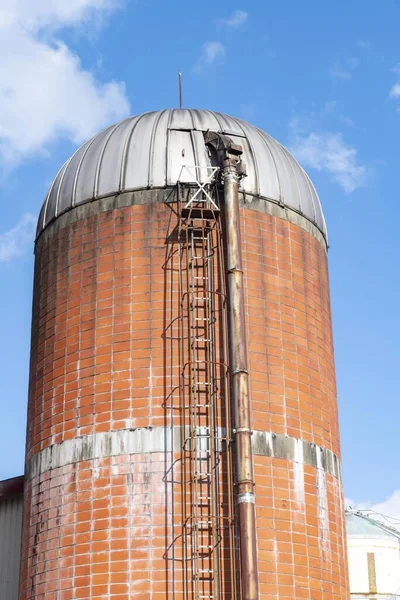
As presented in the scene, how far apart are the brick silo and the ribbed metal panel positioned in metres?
4.15

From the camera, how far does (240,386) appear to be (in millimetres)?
22203

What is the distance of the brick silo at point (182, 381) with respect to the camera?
21.8 metres

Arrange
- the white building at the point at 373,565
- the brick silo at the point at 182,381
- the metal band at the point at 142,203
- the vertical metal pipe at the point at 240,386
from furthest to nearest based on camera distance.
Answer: the white building at the point at 373,565, the metal band at the point at 142,203, the brick silo at the point at 182,381, the vertical metal pipe at the point at 240,386

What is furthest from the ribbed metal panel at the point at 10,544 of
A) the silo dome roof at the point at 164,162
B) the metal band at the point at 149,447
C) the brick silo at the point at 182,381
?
the silo dome roof at the point at 164,162

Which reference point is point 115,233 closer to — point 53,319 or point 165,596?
point 53,319

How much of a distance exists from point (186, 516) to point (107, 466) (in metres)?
2.29

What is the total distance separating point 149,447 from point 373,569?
1594cm

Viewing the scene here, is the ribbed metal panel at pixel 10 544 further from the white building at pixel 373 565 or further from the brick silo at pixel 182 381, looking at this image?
the white building at pixel 373 565

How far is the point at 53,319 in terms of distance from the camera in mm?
25125

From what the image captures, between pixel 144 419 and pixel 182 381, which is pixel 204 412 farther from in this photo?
pixel 144 419

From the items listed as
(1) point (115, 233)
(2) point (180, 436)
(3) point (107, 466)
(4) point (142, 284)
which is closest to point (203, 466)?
(2) point (180, 436)

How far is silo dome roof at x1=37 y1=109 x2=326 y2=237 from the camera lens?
81.7 ft

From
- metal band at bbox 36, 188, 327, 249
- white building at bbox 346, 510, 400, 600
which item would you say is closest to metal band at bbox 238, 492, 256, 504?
metal band at bbox 36, 188, 327, 249

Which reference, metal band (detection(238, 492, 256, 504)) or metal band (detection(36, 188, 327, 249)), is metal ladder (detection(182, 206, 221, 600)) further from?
metal band (detection(36, 188, 327, 249))
